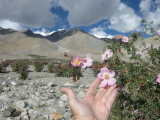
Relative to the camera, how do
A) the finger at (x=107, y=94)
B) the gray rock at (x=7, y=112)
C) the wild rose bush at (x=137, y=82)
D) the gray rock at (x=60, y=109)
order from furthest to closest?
1. the gray rock at (x=60, y=109)
2. the gray rock at (x=7, y=112)
3. the finger at (x=107, y=94)
4. the wild rose bush at (x=137, y=82)

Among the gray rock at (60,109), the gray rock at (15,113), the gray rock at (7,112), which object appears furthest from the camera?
the gray rock at (60,109)

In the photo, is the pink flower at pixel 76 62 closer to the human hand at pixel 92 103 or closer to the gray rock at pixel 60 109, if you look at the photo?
the human hand at pixel 92 103

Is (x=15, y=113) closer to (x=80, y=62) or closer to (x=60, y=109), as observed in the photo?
(x=60, y=109)

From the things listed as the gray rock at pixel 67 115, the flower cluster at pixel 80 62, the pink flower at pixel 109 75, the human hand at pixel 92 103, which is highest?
the flower cluster at pixel 80 62

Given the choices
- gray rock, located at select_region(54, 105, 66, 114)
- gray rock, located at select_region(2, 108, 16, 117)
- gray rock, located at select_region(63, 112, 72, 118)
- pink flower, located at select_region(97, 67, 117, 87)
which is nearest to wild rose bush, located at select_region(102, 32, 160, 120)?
pink flower, located at select_region(97, 67, 117, 87)

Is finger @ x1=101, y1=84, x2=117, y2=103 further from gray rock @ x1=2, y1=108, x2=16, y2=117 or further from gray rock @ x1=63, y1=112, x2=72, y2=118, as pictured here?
gray rock @ x1=2, y1=108, x2=16, y2=117

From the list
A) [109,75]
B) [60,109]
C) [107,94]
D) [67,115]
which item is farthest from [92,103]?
[60,109]

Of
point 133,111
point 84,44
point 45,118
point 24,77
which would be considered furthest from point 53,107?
point 84,44

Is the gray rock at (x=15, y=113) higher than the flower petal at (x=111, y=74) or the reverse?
the reverse

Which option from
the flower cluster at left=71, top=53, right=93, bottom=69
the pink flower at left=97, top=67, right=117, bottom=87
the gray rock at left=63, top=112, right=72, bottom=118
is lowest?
the gray rock at left=63, top=112, right=72, bottom=118

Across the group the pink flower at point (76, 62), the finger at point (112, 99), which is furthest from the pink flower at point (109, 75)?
the finger at point (112, 99)
